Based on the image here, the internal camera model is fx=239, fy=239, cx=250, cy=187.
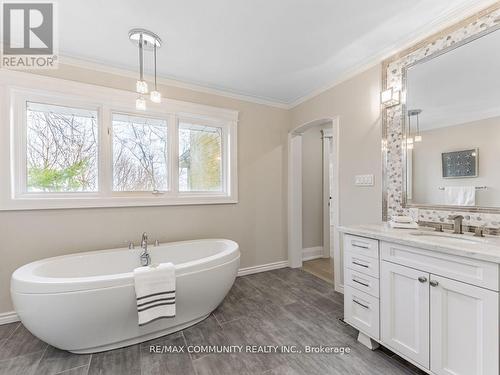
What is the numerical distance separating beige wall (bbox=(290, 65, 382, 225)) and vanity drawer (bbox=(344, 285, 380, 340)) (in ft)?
2.69

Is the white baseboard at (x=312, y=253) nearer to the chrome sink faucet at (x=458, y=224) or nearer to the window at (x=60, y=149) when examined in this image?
the chrome sink faucet at (x=458, y=224)

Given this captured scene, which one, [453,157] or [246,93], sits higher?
[246,93]

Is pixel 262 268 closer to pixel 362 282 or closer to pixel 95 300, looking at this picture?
pixel 362 282

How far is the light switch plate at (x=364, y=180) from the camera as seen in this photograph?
7.87 ft

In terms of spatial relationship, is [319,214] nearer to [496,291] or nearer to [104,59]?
[496,291]

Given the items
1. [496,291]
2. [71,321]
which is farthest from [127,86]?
[496,291]

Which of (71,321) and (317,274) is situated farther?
(317,274)

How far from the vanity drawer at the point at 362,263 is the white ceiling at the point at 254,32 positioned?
6.01 ft

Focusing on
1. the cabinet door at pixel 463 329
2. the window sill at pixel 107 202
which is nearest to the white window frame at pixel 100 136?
the window sill at pixel 107 202

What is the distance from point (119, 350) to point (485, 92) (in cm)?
317

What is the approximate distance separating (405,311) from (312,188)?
267 cm

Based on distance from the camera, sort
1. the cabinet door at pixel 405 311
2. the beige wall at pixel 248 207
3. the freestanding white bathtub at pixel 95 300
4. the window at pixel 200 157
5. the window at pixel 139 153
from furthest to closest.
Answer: the window at pixel 200 157, the window at pixel 139 153, the beige wall at pixel 248 207, the freestanding white bathtub at pixel 95 300, the cabinet door at pixel 405 311

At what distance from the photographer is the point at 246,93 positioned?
127 inches

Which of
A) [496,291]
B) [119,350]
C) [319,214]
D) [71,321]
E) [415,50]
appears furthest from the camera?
[319,214]
